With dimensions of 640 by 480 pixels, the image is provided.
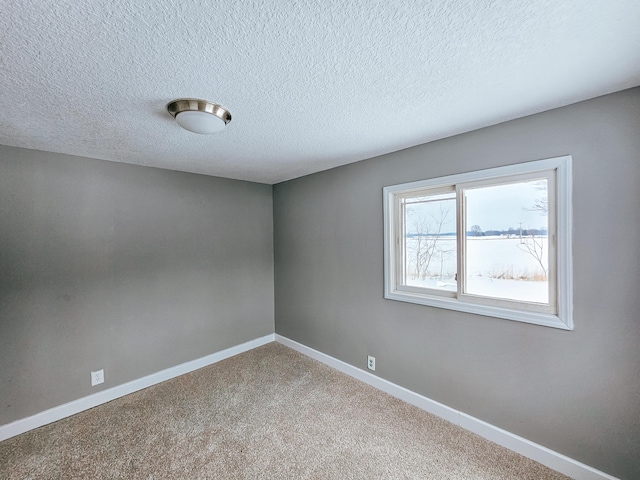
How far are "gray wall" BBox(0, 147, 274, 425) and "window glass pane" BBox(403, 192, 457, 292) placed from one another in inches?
80.5

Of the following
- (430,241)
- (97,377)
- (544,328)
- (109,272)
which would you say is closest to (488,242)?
(430,241)

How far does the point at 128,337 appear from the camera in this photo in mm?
2551

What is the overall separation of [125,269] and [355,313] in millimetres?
2312

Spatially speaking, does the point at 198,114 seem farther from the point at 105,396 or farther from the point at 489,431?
the point at 489,431

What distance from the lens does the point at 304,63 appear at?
1.17m

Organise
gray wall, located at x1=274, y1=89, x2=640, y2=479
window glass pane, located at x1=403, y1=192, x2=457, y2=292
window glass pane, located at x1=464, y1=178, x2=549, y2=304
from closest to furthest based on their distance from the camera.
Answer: gray wall, located at x1=274, y1=89, x2=640, y2=479 → window glass pane, located at x1=464, y1=178, x2=549, y2=304 → window glass pane, located at x1=403, y1=192, x2=457, y2=292

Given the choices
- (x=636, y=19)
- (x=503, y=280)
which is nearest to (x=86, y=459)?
(x=503, y=280)

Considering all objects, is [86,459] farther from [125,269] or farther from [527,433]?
[527,433]

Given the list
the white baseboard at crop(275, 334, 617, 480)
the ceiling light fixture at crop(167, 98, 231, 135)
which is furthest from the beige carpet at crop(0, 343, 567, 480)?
the ceiling light fixture at crop(167, 98, 231, 135)

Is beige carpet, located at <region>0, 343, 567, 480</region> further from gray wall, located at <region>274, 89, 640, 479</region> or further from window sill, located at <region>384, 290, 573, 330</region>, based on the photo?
window sill, located at <region>384, 290, 573, 330</region>

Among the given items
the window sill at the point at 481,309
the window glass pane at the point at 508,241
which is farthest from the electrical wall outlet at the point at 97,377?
the window glass pane at the point at 508,241

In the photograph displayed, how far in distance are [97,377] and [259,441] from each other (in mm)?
1651

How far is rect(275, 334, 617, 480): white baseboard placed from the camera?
1557mm

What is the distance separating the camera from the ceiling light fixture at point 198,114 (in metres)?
1.46
